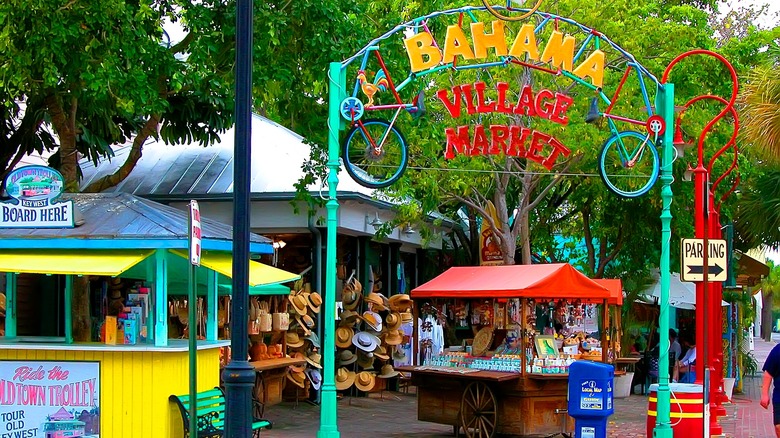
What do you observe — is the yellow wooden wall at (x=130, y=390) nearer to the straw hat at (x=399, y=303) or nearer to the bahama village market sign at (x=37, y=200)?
the bahama village market sign at (x=37, y=200)

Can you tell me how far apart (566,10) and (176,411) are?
1181cm

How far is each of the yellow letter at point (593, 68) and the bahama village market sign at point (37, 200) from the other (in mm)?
6526

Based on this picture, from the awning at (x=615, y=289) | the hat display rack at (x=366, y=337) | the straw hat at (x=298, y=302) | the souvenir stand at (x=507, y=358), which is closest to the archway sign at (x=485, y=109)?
the souvenir stand at (x=507, y=358)

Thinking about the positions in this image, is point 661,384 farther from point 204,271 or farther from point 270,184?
point 270,184

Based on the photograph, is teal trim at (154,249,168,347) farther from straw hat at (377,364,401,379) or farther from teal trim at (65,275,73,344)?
straw hat at (377,364,401,379)

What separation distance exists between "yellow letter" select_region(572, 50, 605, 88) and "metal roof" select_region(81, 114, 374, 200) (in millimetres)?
6364

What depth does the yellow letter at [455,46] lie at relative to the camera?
520 inches

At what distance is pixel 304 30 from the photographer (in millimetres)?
14828

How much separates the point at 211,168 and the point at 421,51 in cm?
797

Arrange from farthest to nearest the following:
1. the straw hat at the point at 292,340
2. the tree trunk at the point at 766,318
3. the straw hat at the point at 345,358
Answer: the tree trunk at the point at 766,318 → the straw hat at the point at 345,358 → the straw hat at the point at 292,340

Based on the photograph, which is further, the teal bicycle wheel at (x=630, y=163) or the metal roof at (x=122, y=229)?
the teal bicycle wheel at (x=630, y=163)

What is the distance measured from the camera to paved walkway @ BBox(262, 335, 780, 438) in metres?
16.4

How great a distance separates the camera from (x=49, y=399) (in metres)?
11.6

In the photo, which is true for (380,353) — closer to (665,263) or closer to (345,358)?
(345,358)
